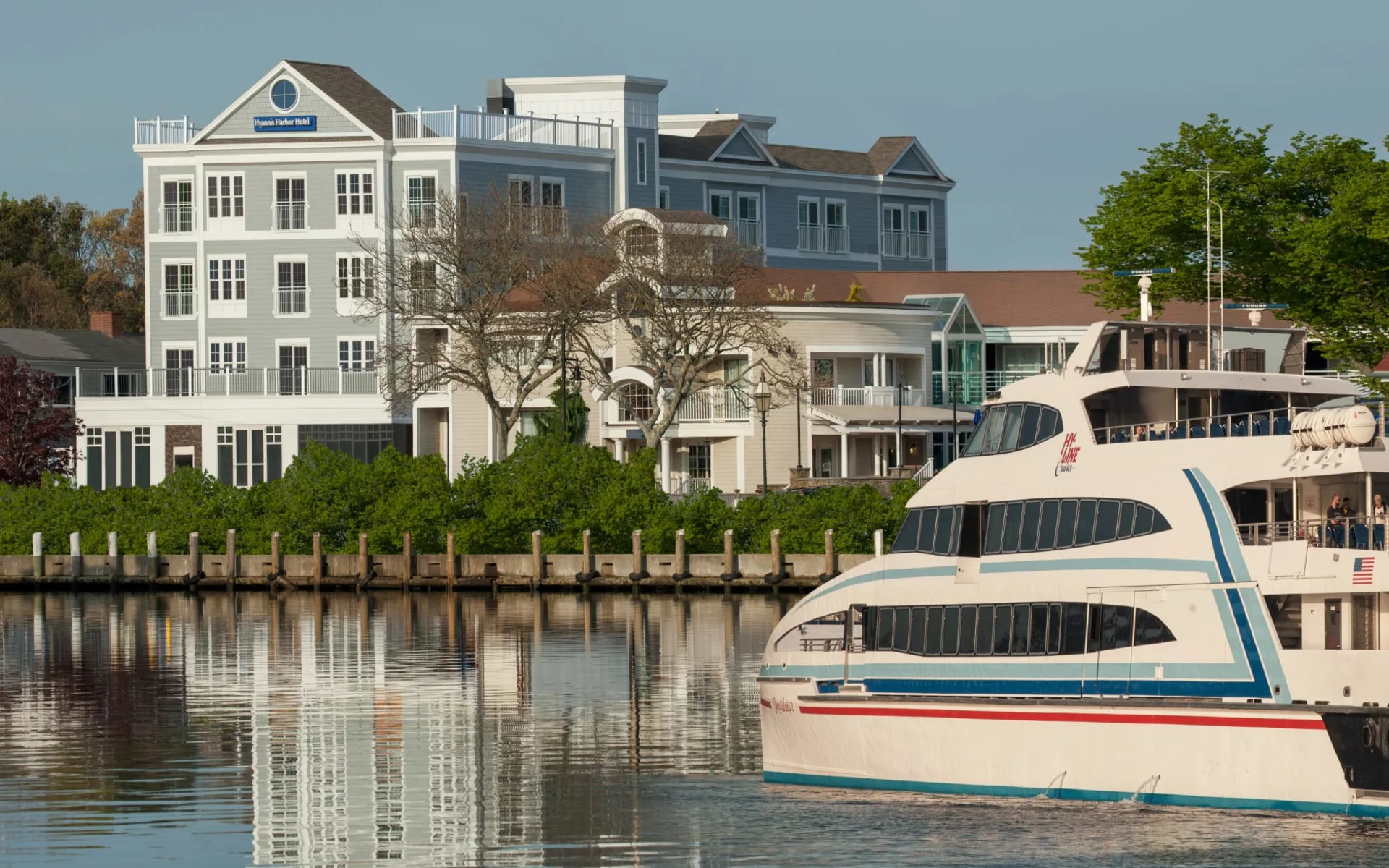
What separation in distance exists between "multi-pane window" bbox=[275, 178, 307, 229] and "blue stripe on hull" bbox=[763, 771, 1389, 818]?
74.3 m

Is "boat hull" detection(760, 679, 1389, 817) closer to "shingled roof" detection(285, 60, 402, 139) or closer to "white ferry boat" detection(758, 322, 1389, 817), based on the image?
"white ferry boat" detection(758, 322, 1389, 817)

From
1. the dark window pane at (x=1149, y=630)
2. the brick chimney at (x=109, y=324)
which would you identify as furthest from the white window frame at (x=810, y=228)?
the dark window pane at (x=1149, y=630)

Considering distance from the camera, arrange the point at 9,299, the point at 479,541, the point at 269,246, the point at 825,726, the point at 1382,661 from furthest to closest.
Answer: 1. the point at 9,299
2. the point at 269,246
3. the point at 479,541
4. the point at 825,726
5. the point at 1382,661

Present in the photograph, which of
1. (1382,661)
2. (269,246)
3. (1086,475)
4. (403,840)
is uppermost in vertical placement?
(269,246)

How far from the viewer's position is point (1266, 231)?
78625 millimetres

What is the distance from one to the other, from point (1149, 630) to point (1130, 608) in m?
0.41

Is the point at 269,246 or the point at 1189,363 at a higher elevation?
the point at 269,246

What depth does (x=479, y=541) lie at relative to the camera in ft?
250

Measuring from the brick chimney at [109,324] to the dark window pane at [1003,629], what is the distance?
10667 cm

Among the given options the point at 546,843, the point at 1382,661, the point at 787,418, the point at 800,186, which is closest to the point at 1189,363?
the point at 1382,661

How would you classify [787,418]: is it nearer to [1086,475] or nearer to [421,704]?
[421,704]

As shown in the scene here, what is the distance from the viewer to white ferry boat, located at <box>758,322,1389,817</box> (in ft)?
95.1

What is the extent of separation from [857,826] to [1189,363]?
839cm

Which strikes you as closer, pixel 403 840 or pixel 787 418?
pixel 403 840
